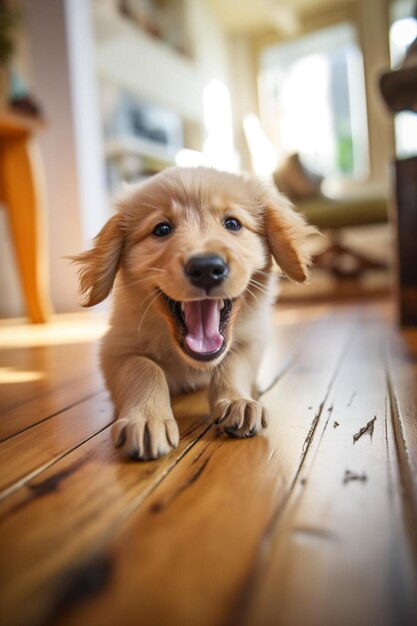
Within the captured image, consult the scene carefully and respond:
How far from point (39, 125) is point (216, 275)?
296 centimetres

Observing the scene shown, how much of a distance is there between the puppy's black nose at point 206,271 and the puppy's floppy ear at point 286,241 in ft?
1.21

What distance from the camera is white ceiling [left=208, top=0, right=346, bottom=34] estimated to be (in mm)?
7141

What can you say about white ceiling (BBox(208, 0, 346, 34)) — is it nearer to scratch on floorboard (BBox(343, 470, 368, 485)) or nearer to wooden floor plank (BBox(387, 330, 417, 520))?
wooden floor plank (BBox(387, 330, 417, 520))

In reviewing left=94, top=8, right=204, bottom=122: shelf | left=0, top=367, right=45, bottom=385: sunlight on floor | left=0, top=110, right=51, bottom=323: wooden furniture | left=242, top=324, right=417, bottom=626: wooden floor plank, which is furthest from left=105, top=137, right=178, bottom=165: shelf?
left=242, top=324, right=417, bottom=626: wooden floor plank

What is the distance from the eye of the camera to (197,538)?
25.7 inches

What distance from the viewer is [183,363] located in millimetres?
1338

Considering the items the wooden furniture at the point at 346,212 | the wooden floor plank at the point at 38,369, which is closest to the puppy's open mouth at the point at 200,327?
the wooden floor plank at the point at 38,369

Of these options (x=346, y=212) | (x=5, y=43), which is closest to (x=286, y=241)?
(x=5, y=43)

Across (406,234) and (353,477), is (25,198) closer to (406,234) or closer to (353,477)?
(406,234)

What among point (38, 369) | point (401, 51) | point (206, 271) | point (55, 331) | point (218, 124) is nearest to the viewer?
point (206, 271)

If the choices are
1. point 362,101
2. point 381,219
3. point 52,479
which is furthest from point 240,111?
point 52,479

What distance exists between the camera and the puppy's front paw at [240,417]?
1.03 m

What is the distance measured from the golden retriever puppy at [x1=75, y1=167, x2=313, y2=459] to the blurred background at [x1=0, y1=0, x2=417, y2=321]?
0.93 metres

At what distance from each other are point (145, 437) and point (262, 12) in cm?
808
